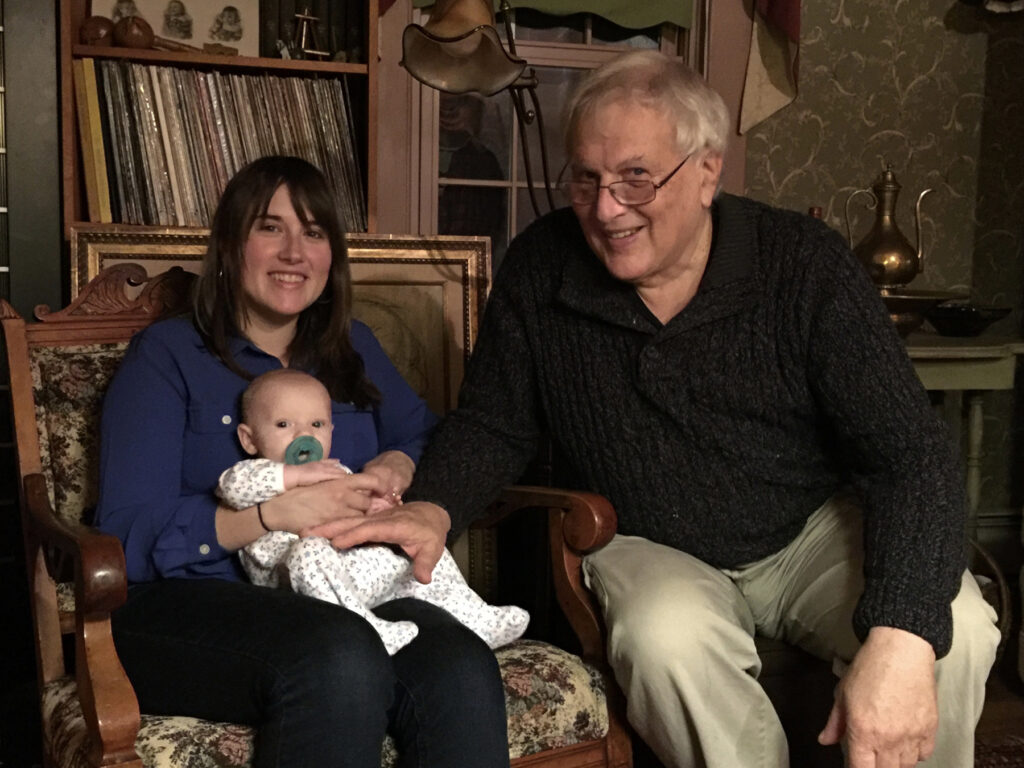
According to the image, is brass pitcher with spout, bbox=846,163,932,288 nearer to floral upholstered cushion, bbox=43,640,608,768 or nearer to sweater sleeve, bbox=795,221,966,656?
sweater sleeve, bbox=795,221,966,656

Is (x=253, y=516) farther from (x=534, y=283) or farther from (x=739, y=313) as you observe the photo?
(x=739, y=313)

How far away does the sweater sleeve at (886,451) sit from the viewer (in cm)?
152

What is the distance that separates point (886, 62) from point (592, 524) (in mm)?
2385

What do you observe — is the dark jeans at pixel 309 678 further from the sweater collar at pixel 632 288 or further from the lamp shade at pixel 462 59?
the lamp shade at pixel 462 59

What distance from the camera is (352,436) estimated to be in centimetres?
188

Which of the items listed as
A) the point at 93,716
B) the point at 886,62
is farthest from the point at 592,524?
the point at 886,62

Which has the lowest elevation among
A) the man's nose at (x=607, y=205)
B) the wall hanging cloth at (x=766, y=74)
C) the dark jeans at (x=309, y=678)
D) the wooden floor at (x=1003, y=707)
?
the wooden floor at (x=1003, y=707)

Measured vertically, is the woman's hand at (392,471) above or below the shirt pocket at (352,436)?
below

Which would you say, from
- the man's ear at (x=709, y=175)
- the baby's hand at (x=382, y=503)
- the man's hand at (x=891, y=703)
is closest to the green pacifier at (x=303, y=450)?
the baby's hand at (x=382, y=503)

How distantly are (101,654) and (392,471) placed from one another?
54 cm

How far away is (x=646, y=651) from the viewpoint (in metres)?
1.59

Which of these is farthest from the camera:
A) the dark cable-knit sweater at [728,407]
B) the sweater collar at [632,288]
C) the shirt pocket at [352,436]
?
the shirt pocket at [352,436]

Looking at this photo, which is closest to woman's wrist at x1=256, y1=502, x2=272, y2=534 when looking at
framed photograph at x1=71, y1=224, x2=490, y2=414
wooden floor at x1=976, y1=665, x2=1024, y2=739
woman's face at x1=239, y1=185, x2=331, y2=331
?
woman's face at x1=239, y1=185, x2=331, y2=331

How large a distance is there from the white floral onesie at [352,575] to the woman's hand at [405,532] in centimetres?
2
